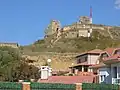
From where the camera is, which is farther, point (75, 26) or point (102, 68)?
point (75, 26)

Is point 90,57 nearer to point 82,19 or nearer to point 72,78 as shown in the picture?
point 72,78

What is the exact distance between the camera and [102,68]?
127 ft

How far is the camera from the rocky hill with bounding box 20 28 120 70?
337ft

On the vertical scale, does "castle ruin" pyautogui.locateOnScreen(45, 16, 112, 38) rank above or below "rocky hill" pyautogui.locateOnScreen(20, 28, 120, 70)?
above

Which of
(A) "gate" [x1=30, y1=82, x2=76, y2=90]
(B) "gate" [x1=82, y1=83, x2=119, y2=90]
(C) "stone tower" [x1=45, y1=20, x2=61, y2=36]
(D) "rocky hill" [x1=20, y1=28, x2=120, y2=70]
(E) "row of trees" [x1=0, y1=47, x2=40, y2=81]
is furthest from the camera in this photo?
(C) "stone tower" [x1=45, y1=20, x2=61, y2=36]

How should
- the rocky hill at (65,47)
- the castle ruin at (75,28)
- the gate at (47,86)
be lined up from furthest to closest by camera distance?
the castle ruin at (75,28) → the rocky hill at (65,47) → the gate at (47,86)

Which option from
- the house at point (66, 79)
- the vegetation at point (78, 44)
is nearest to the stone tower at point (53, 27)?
the vegetation at point (78, 44)

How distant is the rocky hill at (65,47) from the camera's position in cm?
10281

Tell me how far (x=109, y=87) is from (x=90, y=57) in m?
32.5

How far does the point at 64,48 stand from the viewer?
119562mm

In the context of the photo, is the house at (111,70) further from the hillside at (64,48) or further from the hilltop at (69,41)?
the hilltop at (69,41)

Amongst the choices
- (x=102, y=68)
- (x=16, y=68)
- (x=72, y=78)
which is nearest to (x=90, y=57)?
(x=16, y=68)

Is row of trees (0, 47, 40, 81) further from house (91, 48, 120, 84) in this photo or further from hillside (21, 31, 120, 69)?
hillside (21, 31, 120, 69)

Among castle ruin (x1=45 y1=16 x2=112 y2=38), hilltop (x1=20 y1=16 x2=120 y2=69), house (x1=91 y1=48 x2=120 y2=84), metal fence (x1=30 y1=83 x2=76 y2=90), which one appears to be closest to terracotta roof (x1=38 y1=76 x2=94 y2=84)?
house (x1=91 y1=48 x2=120 y2=84)
